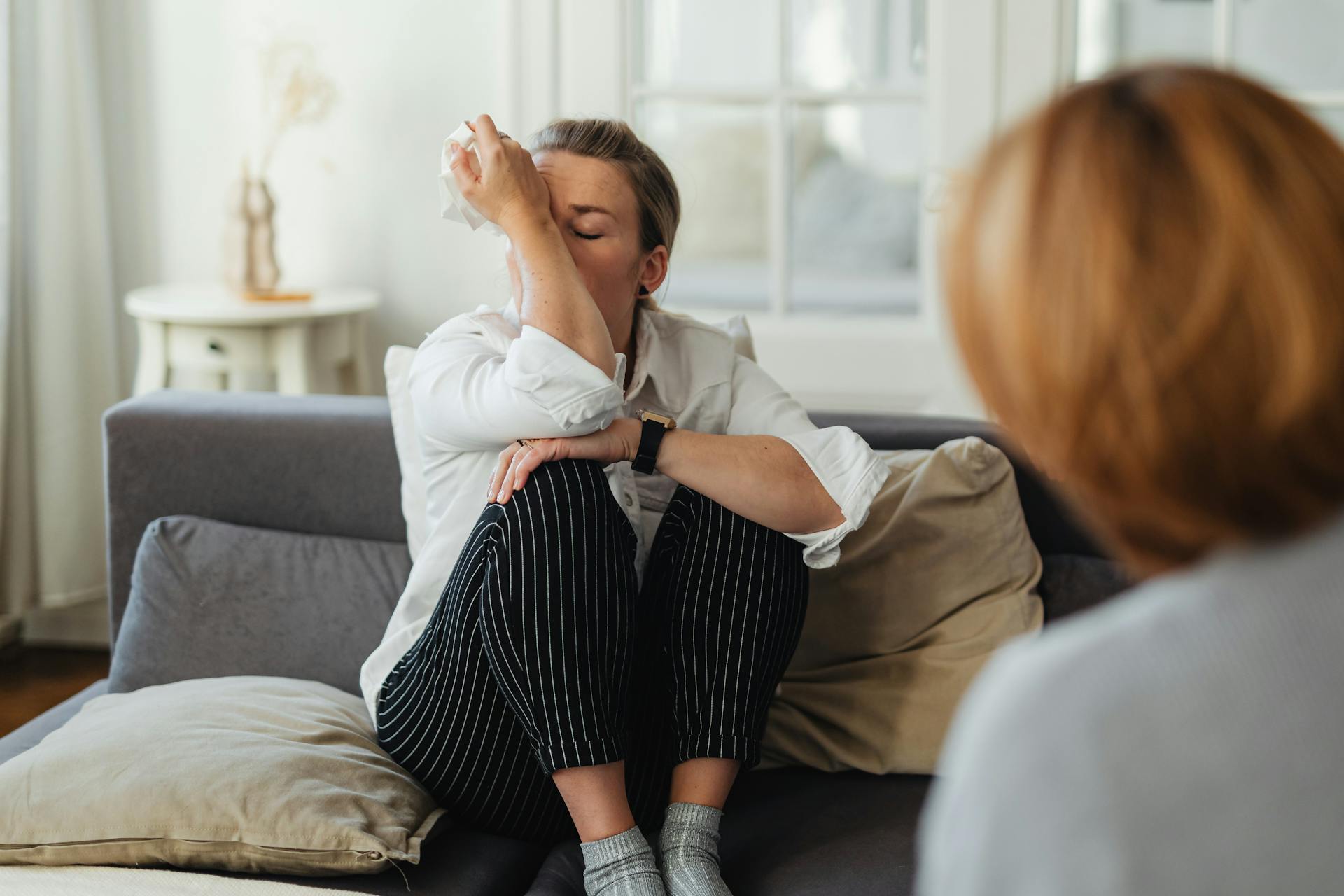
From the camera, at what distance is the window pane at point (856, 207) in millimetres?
2578

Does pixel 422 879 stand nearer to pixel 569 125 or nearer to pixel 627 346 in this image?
pixel 627 346

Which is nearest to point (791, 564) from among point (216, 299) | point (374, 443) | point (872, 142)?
point (374, 443)

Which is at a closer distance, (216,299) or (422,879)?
(422,879)

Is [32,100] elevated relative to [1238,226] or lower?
elevated

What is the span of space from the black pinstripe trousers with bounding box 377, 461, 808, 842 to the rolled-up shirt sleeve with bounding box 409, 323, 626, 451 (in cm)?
6

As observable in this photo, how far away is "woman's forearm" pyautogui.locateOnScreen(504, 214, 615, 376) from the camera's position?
140 cm

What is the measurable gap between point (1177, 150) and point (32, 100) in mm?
2671

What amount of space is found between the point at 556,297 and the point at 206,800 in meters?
0.63

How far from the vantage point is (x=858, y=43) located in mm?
2549

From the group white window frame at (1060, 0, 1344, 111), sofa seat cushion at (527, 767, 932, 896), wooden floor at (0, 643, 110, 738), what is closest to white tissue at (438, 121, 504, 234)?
sofa seat cushion at (527, 767, 932, 896)

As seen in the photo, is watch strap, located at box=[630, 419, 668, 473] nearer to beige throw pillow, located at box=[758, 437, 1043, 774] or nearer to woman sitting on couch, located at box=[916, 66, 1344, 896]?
beige throw pillow, located at box=[758, 437, 1043, 774]

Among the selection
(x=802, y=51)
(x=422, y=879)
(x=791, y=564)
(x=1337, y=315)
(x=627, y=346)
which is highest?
(x=802, y=51)

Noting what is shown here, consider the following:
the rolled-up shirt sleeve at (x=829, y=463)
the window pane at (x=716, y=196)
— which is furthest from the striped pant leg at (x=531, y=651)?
the window pane at (x=716, y=196)

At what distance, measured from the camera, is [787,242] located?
2664 mm
